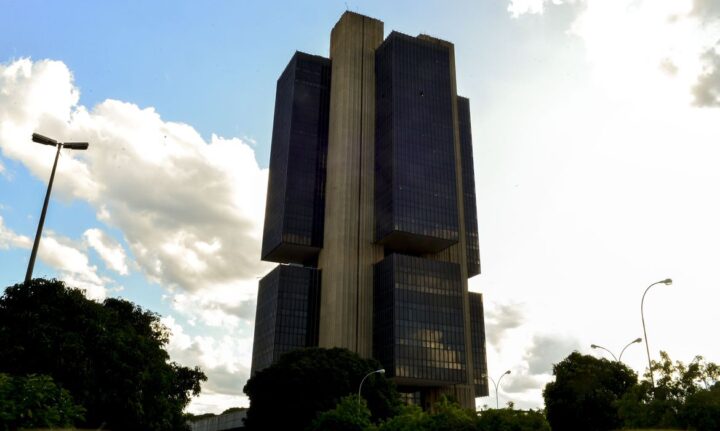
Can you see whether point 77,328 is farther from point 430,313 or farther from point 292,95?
point 292,95

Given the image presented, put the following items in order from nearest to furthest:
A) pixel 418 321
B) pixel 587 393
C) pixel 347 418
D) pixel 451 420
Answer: pixel 451 420 < pixel 347 418 < pixel 587 393 < pixel 418 321

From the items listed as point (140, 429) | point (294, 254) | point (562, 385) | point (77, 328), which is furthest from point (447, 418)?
point (294, 254)

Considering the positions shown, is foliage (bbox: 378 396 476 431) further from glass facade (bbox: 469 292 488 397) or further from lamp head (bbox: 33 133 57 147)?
glass facade (bbox: 469 292 488 397)

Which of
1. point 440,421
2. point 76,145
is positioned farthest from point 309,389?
point 76,145

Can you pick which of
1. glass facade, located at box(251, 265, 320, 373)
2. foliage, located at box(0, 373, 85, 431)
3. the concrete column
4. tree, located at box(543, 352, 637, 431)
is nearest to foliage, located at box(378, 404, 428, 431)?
foliage, located at box(0, 373, 85, 431)

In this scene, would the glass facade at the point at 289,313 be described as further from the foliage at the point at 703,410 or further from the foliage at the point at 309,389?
the foliage at the point at 703,410

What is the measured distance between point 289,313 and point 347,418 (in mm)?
89031

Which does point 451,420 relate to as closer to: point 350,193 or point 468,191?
point 350,193

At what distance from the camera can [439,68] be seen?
538ft

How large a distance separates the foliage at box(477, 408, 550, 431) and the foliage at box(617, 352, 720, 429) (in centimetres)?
941

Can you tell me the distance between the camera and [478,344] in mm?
169750

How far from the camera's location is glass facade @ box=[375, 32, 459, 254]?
146 m

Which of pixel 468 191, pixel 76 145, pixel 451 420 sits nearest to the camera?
pixel 76 145

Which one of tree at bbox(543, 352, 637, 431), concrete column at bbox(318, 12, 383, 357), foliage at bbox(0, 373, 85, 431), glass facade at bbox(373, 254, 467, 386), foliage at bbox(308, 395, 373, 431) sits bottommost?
foliage at bbox(0, 373, 85, 431)
